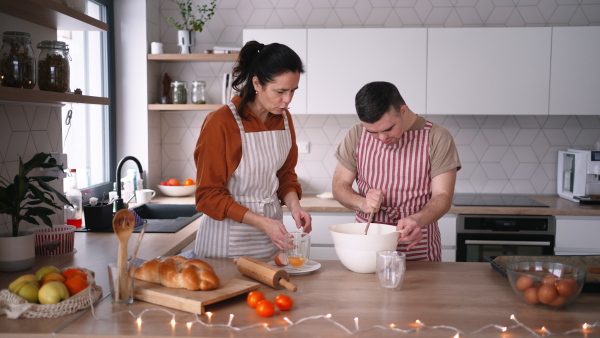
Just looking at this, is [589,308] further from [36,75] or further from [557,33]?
[557,33]

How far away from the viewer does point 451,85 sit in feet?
12.5

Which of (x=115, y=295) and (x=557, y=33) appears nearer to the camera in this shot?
(x=115, y=295)

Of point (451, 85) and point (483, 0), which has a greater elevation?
point (483, 0)

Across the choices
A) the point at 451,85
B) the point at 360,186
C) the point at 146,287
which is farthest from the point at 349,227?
the point at 451,85

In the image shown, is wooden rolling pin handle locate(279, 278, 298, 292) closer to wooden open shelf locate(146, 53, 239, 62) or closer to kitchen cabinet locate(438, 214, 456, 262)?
kitchen cabinet locate(438, 214, 456, 262)

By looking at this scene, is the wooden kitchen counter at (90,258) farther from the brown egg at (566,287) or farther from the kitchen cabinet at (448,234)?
the kitchen cabinet at (448,234)

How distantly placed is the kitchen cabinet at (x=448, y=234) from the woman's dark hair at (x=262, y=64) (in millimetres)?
1834

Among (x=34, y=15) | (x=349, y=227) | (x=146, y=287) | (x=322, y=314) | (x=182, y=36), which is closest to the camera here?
(x=322, y=314)

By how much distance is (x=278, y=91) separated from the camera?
215 centimetres

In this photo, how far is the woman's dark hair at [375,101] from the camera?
2132mm

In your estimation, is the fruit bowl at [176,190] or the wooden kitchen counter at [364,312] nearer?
the wooden kitchen counter at [364,312]

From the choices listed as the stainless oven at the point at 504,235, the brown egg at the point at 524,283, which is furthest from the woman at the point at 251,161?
the stainless oven at the point at 504,235

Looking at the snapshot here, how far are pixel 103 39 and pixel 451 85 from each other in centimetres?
235

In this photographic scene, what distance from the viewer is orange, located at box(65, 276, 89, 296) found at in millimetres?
1577
